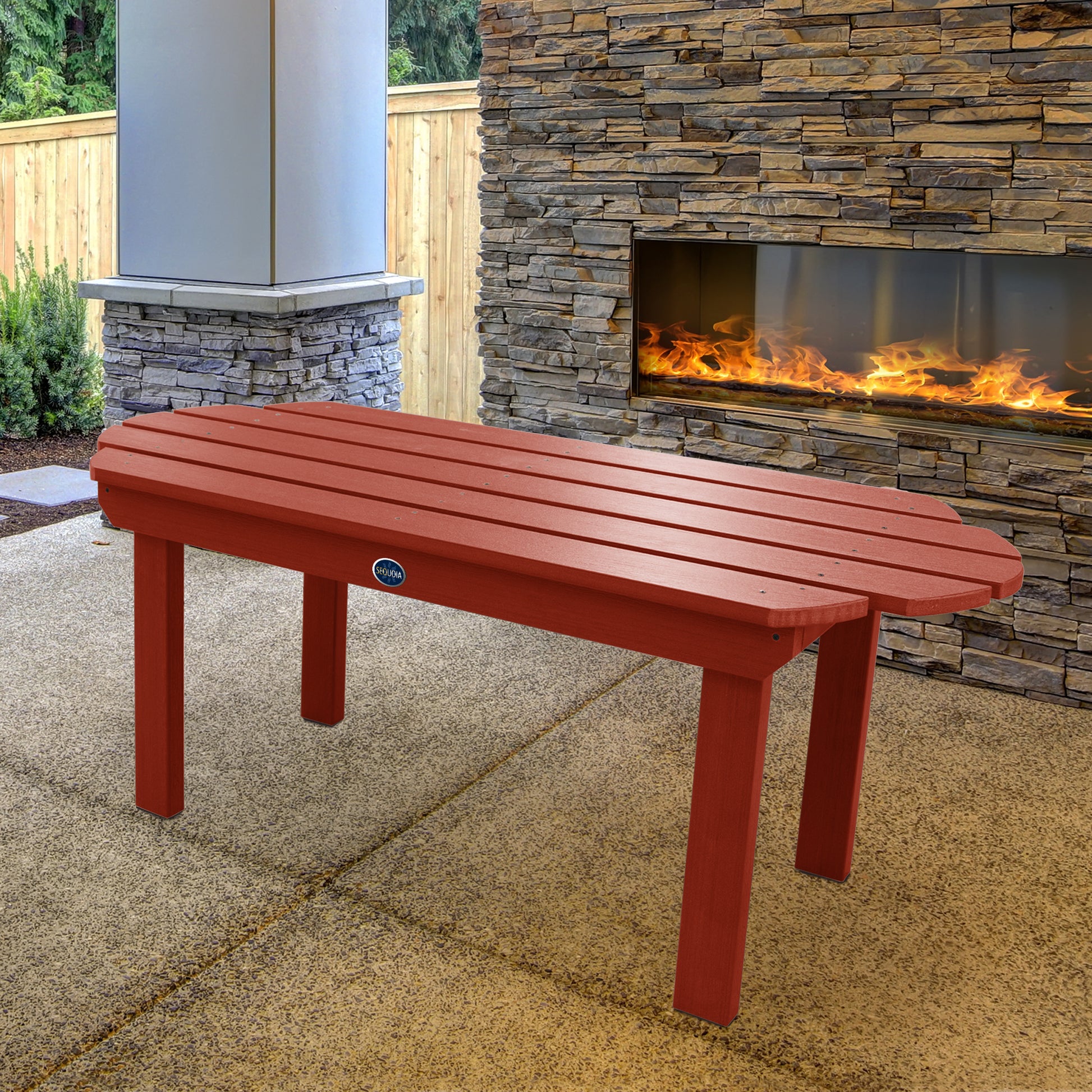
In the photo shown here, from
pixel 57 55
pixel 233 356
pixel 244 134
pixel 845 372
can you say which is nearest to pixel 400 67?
Result: pixel 57 55

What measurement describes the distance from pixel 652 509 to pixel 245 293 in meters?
2.57

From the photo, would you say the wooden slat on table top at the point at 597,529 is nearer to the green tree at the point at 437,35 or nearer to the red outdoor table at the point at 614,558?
the red outdoor table at the point at 614,558

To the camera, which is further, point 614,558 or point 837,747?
point 837,747

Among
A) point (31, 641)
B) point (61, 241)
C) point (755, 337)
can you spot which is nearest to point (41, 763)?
point (31, 641)

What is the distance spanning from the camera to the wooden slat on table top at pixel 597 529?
2.01 meters

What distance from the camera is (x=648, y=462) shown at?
2.92 m

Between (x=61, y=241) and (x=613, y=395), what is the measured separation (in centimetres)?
462

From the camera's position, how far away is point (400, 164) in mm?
6082

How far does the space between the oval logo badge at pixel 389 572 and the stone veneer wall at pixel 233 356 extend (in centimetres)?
249

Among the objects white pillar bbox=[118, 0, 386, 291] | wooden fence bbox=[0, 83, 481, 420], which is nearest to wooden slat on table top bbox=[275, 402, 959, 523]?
white pillar bbox=[118, 0, 386, 291]

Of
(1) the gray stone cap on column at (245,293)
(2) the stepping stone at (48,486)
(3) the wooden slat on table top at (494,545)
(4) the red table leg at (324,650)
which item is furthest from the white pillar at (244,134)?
(3) the wooden slat on table top at (494,545)

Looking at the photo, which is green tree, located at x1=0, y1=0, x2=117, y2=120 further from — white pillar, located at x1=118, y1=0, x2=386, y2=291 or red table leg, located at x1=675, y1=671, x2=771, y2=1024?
red table leg, located at x1=675, y1=671, x2=771, y2=1024

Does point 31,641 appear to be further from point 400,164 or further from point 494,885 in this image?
point 400,164

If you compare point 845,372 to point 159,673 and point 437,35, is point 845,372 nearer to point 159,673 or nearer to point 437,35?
point 159,673
